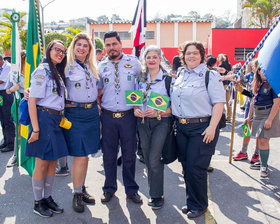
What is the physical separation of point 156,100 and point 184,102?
13.2 inches

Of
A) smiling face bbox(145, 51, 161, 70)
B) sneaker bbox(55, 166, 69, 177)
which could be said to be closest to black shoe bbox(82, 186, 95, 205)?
sneaker bbox(55, 166, 69, 177)

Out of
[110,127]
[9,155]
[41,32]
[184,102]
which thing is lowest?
[9,155]

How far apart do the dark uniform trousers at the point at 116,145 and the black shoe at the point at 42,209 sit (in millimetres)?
762

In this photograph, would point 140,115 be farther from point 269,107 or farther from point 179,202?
point 269,107

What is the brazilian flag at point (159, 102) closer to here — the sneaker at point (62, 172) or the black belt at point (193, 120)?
the black belt at point (193, 120)

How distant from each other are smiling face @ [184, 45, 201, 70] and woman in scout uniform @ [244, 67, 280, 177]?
162cm

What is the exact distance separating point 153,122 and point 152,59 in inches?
30.0

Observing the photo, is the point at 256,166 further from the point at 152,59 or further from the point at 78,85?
the point at 78,85

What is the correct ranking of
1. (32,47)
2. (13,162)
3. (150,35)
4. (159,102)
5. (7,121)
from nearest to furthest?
(159,102) → (32,47) → (13,162) → (7,121) → (150,35)

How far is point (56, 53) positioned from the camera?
10.6ft

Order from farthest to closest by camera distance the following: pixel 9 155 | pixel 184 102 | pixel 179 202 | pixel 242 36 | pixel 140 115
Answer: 1. pixel 242 36
2. pixel 9 155
3. pixel 179 202
4. pixel 140 115
5. pixel 184 102

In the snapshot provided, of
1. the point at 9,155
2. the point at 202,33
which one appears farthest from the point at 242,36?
the point at 9,155

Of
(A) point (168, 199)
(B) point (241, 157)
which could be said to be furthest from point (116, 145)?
(B) point (241, 157)

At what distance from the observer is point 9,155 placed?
18.6ft
